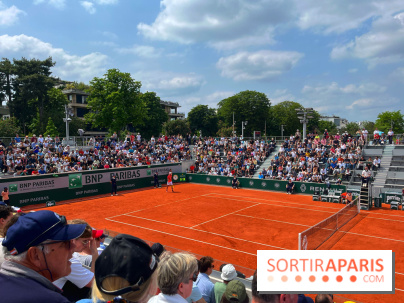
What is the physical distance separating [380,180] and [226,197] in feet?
47.3

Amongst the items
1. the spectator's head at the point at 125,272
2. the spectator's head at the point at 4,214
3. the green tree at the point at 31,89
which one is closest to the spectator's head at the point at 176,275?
the spectator's head at the point at 125,272

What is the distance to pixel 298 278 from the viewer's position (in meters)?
3.09

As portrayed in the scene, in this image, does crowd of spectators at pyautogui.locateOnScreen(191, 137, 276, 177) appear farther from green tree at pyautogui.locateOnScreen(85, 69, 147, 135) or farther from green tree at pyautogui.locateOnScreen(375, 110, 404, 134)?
green tree at pyautogui.locateOnScreen(375, 110, 404, 134)

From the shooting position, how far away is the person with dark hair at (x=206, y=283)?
5048 mm

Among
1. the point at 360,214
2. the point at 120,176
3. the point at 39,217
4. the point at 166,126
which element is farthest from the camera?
the point at 166,126

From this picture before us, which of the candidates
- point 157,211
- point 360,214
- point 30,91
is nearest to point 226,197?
point 157,211

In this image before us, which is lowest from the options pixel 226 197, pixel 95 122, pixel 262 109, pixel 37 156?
pixel 226 197

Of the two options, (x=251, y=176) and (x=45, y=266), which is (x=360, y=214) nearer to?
(x=251, y=176)

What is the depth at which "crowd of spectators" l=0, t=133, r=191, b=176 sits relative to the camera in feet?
86.0

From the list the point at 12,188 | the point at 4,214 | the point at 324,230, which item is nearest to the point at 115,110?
the point at 12,188

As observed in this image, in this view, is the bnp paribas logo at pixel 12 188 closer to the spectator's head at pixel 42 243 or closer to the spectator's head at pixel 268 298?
the spectator's head at pixel 42 243

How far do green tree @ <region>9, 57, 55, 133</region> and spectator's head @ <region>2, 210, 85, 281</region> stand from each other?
6467 centimetres

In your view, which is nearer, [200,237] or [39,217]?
[39,217]

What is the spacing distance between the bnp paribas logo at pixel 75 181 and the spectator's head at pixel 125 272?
26.7 meters
